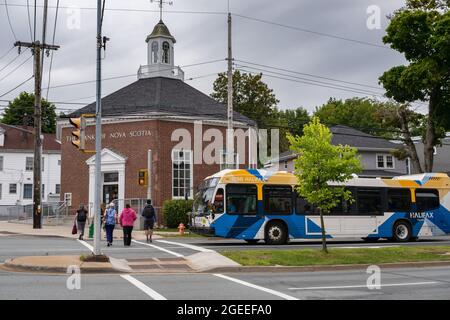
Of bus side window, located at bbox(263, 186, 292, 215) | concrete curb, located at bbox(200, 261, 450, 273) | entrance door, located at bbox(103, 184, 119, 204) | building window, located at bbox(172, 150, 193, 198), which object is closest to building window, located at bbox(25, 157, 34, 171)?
entrance door, located at bbox(103, 184, 119, 204)

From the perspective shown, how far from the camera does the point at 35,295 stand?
386 inches

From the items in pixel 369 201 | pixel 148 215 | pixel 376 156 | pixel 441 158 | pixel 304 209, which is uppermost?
pixel 441 158

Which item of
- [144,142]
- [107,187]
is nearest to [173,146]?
[144,142]

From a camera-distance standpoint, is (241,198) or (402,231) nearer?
(241,198)

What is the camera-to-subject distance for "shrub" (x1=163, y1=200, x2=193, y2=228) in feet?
102

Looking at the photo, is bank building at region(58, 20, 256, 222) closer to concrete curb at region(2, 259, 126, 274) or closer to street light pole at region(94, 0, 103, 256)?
street light pole at region(94, 0, 103, 256)

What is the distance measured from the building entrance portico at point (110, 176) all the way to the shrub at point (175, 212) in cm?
421

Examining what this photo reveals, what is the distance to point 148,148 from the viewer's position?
3328 cm

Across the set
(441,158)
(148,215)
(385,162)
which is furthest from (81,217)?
(441,158)

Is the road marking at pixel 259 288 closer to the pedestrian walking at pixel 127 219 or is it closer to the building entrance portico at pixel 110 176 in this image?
the pedestrian walking at pixel 127 219

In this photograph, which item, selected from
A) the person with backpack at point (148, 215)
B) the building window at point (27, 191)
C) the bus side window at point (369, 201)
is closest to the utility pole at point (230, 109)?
the person with backpack at point (148, 215)

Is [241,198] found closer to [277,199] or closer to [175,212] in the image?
[277,199]

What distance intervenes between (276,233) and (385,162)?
104 ft

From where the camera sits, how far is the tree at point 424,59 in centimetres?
3259
